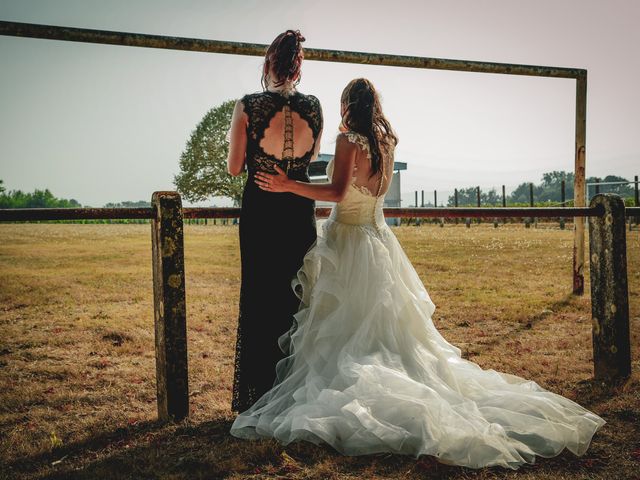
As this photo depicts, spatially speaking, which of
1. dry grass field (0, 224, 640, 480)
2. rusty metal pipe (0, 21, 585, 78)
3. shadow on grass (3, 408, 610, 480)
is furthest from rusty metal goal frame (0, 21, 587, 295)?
shadow on grass (3, 408, 610, 480)

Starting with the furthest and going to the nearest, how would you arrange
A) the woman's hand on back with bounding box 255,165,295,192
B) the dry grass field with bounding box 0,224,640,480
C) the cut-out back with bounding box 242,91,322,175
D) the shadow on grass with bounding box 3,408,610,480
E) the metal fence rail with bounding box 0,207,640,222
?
the cut-out back with bounding box 242,91,322,175 → the woman's hand on back with bounding box 255,165,295,192 → the metal fence rail with bounding box 0,207,640,222 → the dry grass field with bounding box 0,224,640,480 → the shadow on grass with bounding box 3,408,610,480

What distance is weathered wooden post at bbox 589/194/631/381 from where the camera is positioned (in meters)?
3.50

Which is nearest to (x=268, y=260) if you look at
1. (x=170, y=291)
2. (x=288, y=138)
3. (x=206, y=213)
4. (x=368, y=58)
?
(x=206, y=213)

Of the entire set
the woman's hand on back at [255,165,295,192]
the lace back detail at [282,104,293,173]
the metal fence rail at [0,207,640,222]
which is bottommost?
the metal fence rail at [0,207,640,222]

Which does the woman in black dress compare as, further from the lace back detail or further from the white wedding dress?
the white wedding dress

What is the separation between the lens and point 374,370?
101 inches

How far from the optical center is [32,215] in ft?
8.17

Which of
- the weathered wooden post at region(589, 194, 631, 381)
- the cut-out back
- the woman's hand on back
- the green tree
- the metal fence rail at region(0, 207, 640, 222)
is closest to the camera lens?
the metal fence rail at region(0, 207, 640, 222)

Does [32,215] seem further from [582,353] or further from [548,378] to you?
[582,353]

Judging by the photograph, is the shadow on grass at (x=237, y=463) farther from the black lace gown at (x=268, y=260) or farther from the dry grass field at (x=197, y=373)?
the black lace gown at (x=268, y=260)

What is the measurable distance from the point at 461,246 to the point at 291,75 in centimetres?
1463

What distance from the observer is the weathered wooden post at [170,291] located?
9.23 ft

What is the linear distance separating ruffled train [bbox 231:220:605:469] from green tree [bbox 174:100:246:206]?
3143 cm

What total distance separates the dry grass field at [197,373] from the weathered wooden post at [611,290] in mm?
225
